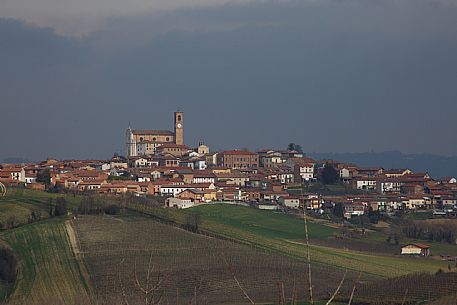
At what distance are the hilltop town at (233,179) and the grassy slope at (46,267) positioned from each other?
22779mm

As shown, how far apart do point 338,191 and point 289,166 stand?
14444 millimetres

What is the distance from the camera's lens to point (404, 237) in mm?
61219

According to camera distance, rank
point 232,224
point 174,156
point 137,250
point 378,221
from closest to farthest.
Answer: point 137,250 → point 232,224 → point 378,221 → point 174,156

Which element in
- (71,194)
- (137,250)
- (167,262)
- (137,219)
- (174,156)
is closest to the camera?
(167,262)

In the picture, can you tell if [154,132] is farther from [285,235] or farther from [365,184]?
[285,235]

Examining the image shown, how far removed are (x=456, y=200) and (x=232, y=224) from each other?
3180cm

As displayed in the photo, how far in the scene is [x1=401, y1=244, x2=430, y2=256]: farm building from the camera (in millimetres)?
52697

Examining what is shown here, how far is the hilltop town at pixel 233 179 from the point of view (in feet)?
252

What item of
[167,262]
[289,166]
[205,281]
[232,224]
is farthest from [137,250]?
[289,166]

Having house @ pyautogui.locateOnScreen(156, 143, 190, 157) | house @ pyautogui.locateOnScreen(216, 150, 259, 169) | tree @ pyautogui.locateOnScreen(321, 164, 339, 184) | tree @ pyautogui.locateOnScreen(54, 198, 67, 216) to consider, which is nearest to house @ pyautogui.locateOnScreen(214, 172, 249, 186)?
tree @ pyautogui.locateOnScreen(321, 164, 339, 184)

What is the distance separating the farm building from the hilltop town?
11813mm

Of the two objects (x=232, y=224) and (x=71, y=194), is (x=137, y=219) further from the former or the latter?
(x=71, y=194)

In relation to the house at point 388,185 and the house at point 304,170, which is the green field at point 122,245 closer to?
the house at point 388,185

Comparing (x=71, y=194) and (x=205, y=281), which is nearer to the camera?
(x=205, y=281)
